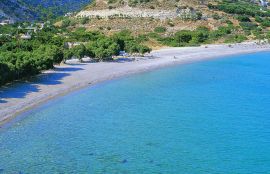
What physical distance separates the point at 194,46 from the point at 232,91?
43.7 m

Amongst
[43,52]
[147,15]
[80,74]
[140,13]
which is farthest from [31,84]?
[140,13]

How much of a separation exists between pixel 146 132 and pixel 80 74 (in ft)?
76.9

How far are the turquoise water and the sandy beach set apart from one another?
148 centimetres

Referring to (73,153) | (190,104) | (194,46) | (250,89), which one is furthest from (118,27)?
(73,153)

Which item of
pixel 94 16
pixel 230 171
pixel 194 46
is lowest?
pixel 230 171

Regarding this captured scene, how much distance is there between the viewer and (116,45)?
71.7 m

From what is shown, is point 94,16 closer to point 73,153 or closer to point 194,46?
point 194,46

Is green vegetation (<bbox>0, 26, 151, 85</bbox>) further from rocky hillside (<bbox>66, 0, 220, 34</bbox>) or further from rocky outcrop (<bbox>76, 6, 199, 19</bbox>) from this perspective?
rocky outcrop (<bbox>76, 6, 199, 19</bbox>)

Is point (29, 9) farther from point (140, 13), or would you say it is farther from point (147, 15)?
point (147, 15)

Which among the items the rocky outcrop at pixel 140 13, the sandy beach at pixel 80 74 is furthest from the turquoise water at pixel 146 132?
the rocky outcrop at pixel 140 13

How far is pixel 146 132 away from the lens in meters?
34.8

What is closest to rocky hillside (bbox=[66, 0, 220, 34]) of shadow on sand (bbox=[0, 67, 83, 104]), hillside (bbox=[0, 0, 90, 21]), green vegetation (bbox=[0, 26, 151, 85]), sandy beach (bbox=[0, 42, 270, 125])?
sandy beach (bbox=[0, 42, 270, 125])

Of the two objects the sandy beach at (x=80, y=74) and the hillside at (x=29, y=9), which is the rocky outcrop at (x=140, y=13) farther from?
the hillside at (x=29, y=9)

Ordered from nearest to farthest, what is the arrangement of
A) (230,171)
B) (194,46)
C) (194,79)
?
1. (230,171)
2. (194,79)
3. (194,46)
